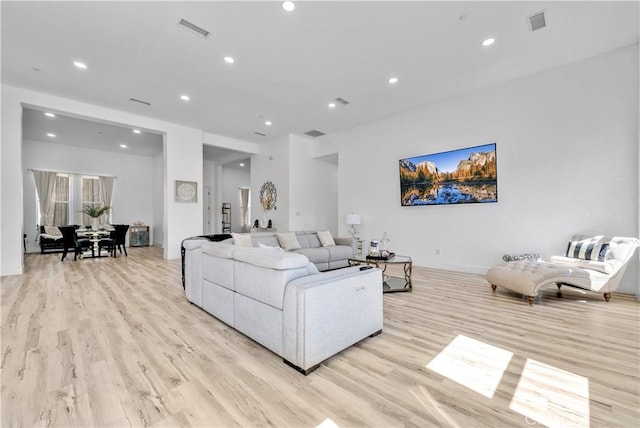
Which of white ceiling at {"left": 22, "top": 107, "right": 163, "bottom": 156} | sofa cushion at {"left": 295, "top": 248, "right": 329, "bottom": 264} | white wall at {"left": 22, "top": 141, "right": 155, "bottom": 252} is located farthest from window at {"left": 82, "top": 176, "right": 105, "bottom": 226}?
sofa cushion at {"left": 295, "top": 248, "right": 329, "bottom": 264}

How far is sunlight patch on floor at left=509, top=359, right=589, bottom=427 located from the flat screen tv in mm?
3581

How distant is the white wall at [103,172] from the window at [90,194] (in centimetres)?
22

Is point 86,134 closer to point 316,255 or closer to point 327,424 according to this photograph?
point 316,255

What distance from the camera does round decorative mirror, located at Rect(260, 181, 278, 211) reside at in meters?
8.18

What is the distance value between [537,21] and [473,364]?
3855 mm

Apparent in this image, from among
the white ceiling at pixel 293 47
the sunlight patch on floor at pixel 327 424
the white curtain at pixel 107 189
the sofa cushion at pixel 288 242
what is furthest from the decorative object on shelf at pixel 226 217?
the sunlight patch on floor at pixel 327 424

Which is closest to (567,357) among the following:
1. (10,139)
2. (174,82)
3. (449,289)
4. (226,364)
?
(449,289)

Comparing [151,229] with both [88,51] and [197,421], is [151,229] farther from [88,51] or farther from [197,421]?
[197,421]

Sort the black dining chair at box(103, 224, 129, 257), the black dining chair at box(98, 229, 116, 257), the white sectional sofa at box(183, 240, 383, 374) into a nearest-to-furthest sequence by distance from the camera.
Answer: the white sectional sofa at box(183, 240, 383, 374), the black dining chair at box(98, 229, 116, 257), the black dining chair at box(103, 224, 129, 257)

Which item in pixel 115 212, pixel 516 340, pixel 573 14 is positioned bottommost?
pixel 516 340

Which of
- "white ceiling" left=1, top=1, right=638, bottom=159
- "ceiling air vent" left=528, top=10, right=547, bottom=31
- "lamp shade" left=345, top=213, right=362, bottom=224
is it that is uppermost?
"white ceiling" left=1, top=1, right=638, bottom=159

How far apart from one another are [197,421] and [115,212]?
1026cm

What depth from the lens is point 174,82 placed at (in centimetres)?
467

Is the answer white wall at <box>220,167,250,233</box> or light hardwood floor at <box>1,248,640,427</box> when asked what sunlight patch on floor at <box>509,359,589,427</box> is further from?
white wall at <box>220,167,250,233</box>
